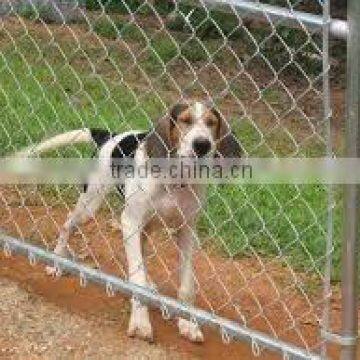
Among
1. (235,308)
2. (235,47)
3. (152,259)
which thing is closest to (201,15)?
(235,47)

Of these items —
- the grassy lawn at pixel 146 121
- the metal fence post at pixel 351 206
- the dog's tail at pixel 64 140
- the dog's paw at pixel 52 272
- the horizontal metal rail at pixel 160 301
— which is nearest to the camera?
the metal fence post at pixel 351 206

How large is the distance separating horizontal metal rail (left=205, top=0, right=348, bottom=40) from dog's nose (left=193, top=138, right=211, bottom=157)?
986 mm

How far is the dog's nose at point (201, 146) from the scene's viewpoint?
13.7ft

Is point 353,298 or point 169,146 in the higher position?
point 169,146

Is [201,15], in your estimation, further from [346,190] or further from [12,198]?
[346,190]

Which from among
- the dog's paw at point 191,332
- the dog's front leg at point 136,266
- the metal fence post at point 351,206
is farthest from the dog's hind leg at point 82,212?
the metal fence post at point 351,206

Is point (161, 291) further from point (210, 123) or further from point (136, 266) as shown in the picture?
point (210, 123)

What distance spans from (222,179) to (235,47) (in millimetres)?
6937

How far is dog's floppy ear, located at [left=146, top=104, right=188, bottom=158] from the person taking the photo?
4316mm

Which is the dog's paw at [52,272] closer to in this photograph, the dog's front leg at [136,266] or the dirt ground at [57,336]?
the dirt ground at [57,336]

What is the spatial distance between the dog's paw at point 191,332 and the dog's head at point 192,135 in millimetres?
720

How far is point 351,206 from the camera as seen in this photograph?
9.69 feet

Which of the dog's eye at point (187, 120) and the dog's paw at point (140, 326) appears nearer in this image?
the dog's paw at point (140, 326)

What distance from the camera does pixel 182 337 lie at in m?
4.27
